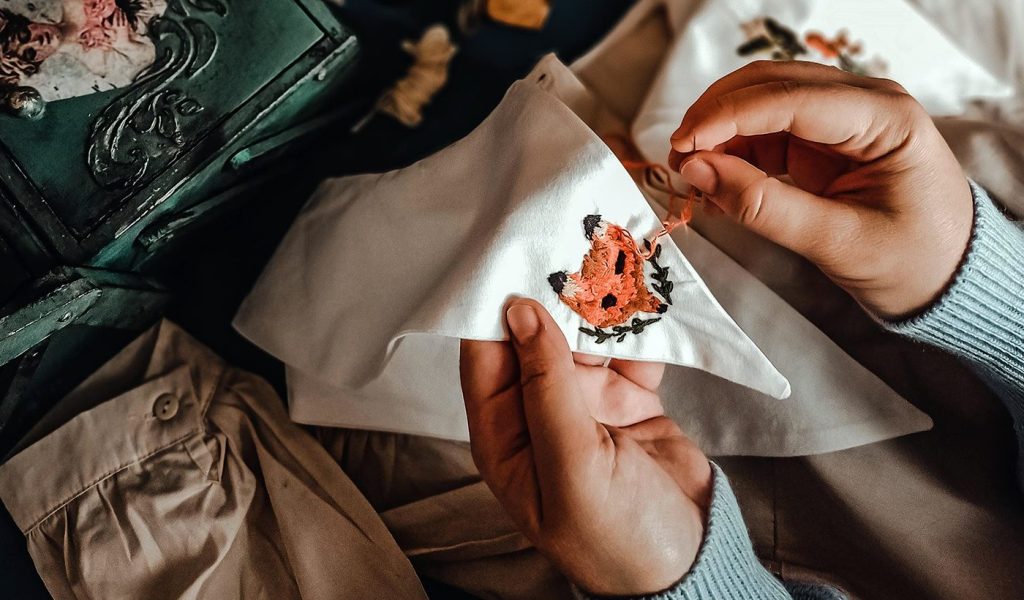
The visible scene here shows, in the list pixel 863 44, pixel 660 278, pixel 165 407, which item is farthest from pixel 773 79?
pixel 165 407

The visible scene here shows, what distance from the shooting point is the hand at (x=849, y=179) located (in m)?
0.54

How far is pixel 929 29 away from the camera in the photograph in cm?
89

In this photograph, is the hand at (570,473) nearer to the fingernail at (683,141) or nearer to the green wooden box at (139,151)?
the fingernail at (683,141)

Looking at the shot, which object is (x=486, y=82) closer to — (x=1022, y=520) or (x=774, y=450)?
(x=774, y=450)

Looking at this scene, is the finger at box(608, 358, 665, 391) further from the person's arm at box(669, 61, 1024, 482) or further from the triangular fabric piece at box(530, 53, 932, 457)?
the person's arm at box(669, 61, 1024, 482)

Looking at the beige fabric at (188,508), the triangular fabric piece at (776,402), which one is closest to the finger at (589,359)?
the triangular fabric piece at (776,402)

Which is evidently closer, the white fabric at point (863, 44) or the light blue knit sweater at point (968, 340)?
the light blue knit sweater at point (968, 340)

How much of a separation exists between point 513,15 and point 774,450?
688 mm

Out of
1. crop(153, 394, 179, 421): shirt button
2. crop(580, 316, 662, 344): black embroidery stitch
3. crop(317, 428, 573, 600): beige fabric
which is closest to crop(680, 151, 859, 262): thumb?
crop(580, 316, 662, 344): black embroidery stitch

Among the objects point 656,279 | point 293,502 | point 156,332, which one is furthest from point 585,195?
point 156,332

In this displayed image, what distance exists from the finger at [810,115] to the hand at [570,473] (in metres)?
0.20

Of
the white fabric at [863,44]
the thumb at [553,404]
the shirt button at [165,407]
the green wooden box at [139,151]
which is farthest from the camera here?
the white fabric at [863,44]

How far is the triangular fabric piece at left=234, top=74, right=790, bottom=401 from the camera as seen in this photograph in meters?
0.60

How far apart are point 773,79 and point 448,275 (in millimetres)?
328
